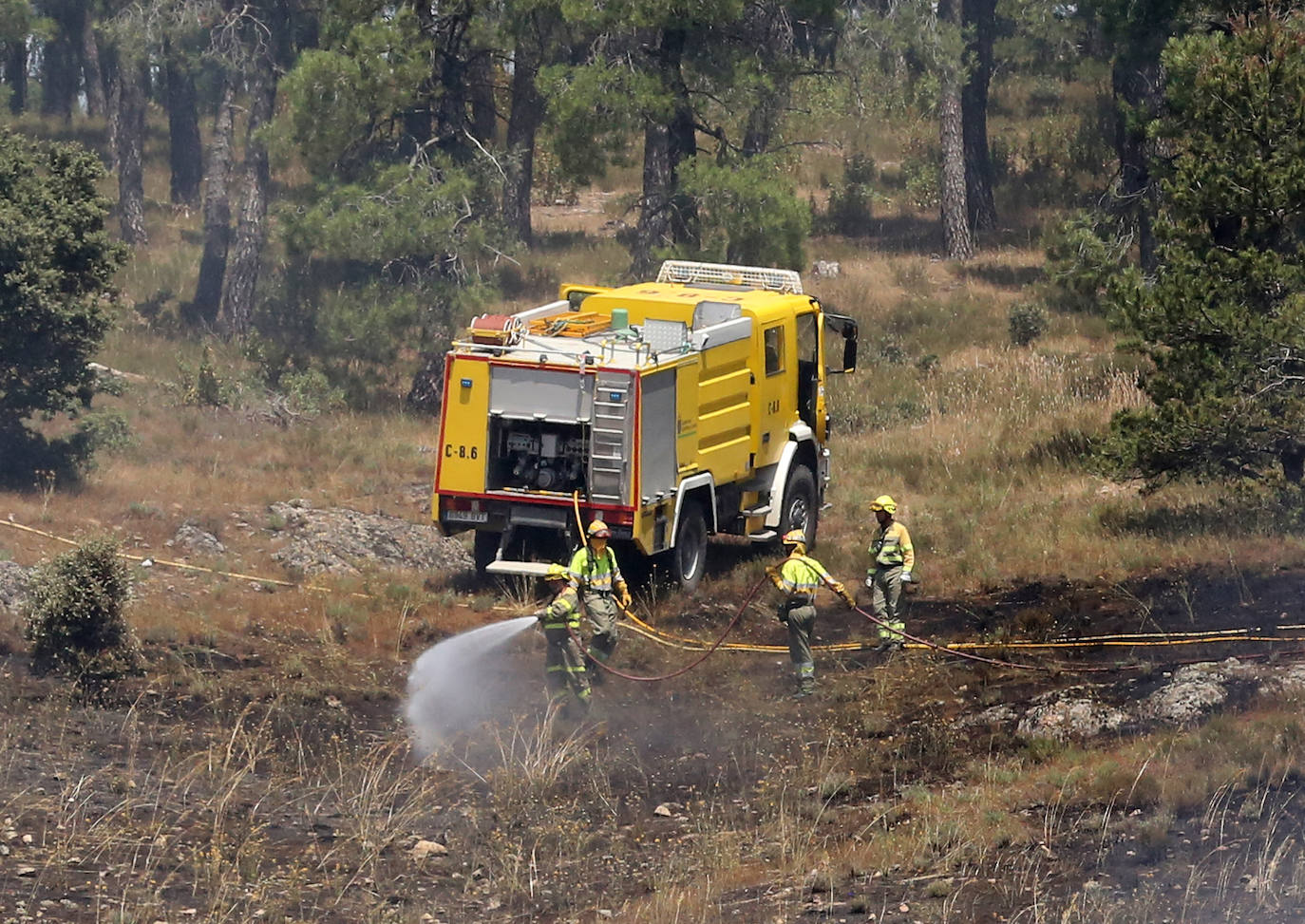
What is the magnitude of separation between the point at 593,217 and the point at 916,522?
23569 mm

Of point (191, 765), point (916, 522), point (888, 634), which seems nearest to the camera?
point (191, 765)

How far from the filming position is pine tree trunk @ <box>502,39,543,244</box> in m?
30.5

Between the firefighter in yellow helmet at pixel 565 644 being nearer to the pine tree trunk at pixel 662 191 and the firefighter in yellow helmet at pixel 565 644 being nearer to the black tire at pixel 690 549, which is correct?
the black tire at pixel 690 549

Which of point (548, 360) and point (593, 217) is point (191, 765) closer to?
point (548, 360)

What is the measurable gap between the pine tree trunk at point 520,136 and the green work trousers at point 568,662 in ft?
54.5

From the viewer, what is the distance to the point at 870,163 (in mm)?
42438

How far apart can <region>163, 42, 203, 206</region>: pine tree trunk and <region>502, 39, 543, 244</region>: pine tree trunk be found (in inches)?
440

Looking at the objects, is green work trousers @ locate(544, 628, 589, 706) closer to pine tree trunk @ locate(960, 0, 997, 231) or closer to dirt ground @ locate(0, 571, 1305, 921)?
dirt ground @ locate(0, 571, 1305, 921)

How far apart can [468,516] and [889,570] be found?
4073 millimetres

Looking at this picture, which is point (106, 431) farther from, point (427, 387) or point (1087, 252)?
point (1087, 252)

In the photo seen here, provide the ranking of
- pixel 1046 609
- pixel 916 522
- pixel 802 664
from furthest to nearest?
1. pixel 916 522
2. pixel 1046 609
3. pixel 802 664

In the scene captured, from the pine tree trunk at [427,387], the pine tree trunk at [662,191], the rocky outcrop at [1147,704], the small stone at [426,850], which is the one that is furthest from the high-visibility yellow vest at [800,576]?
the pine tree trunk at [427,387]

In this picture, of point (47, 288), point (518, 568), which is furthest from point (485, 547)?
point (47, 288)

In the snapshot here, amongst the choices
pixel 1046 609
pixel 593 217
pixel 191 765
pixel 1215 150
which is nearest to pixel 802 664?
pixel 1046 609
